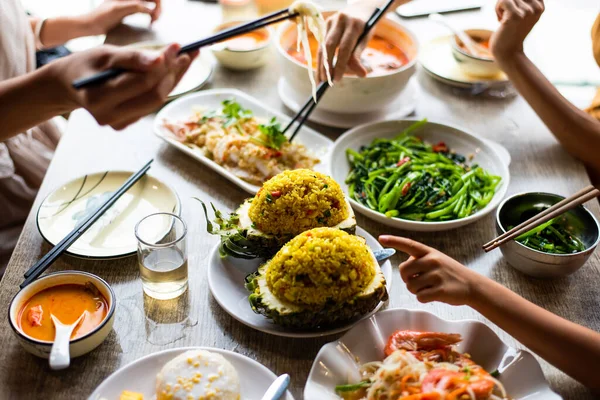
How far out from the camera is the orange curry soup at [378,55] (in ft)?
8.68

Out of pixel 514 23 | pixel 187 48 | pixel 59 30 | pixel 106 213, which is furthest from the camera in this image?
pixel 59 30

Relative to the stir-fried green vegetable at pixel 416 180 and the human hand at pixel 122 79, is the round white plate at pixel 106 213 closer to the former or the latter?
the human hand at pixel 122 79

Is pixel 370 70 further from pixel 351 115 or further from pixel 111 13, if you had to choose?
pixel 111 13

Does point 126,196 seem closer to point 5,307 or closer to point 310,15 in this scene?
point 5,307

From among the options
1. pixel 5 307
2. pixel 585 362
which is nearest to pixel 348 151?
pixel 585 362

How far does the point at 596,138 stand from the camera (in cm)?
224

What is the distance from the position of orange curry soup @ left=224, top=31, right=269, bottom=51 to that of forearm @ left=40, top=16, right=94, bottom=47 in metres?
0.78

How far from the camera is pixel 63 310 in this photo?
1555 mm

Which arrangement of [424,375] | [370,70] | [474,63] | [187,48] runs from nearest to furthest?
[424,375] < [187,48] < [370,70] < [474,63]

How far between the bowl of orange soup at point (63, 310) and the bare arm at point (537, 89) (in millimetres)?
1865

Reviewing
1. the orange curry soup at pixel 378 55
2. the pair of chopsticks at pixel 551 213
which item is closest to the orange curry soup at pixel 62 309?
the pair of chopsticks at pixel 551 213

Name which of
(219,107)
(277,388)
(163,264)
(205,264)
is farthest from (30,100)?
(277,388)

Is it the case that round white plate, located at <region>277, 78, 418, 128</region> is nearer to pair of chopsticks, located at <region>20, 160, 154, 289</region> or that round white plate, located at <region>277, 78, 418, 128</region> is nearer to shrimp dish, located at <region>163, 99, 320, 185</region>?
shrimp dish, located at <region>163, 99, 320, 185</region>

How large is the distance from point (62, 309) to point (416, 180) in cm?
132
